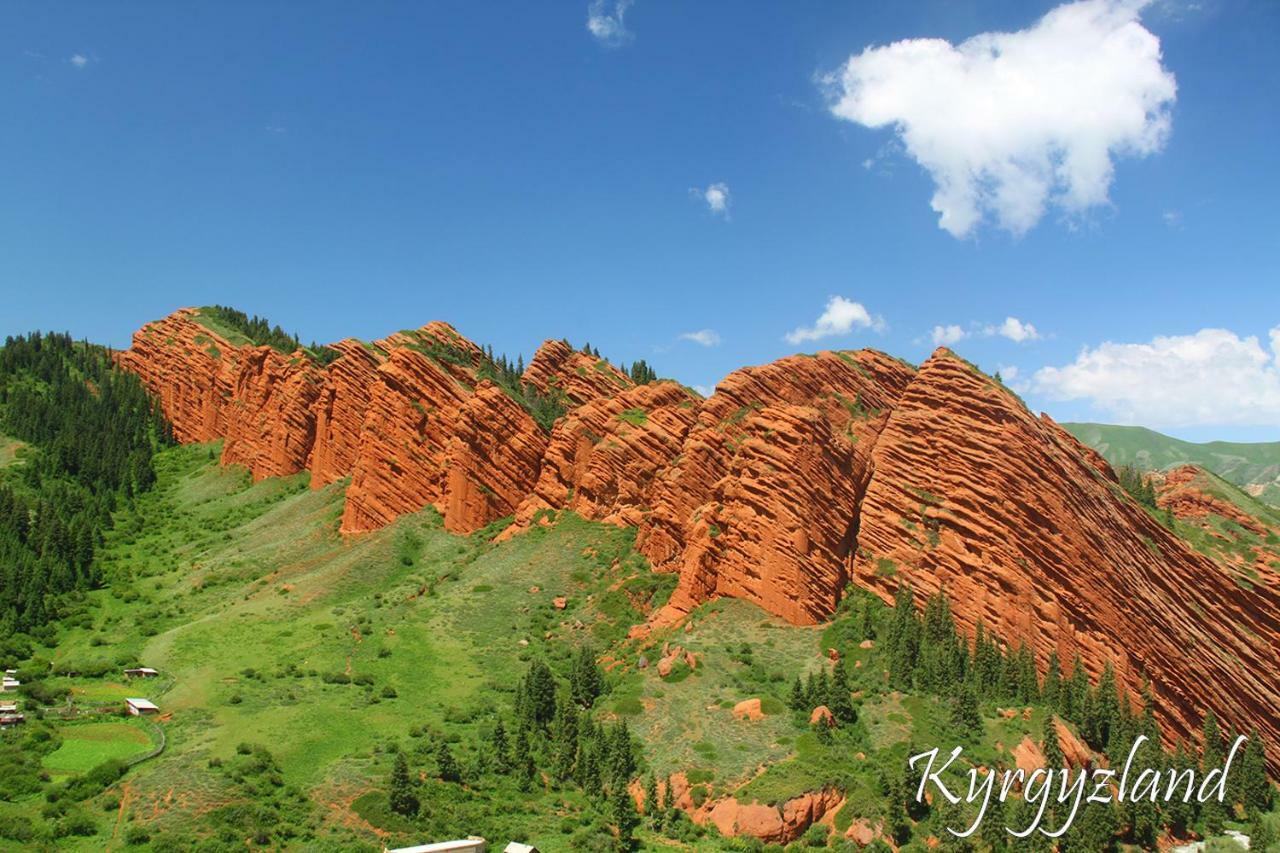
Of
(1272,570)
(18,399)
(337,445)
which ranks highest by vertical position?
(18,399)

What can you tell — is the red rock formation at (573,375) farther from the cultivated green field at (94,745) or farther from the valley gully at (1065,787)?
the valley gully at (1065,787)

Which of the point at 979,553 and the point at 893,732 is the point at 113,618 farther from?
the point at 979,553

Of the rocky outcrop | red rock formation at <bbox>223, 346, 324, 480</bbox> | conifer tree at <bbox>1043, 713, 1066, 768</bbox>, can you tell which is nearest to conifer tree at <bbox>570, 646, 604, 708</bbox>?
conifer tree at <bbox>1043, 713, 1066, 768</bbox>

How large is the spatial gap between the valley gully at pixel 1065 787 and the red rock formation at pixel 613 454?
151 ft

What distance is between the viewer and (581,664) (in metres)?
66.9

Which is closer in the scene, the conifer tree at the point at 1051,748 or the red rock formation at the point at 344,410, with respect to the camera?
the conifer tree at the point at 1051,748

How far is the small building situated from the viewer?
142ft

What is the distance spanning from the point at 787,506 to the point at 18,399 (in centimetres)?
16360

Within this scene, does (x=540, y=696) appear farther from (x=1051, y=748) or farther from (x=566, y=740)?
(x=1051, y=748)

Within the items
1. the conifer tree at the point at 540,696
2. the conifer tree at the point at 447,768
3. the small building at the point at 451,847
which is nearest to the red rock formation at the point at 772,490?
the conifer tree at the point at 540,696

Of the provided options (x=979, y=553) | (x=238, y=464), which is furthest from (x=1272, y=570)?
(x=238, y=464)

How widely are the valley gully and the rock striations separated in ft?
30.3

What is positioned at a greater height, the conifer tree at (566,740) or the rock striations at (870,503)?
the rock striations at (870,503)

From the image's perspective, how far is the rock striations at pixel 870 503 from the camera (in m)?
65.9
